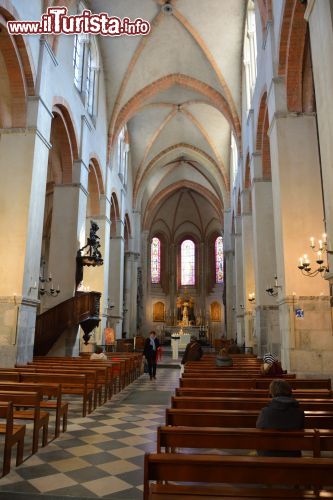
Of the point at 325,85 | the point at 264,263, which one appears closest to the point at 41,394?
the point at 325,85

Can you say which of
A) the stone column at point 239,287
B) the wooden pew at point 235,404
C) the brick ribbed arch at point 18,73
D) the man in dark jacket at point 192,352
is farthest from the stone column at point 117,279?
the wooden pew at point 235,404

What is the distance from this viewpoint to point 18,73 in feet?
34.5

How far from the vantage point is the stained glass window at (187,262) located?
38312 mm

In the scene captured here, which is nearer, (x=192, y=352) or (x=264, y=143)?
(x=192, y=352)

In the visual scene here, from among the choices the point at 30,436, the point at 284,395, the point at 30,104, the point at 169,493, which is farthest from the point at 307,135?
the point at 169,493

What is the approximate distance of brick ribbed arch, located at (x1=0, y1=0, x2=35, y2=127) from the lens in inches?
399

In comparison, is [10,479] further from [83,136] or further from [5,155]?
[83,136]

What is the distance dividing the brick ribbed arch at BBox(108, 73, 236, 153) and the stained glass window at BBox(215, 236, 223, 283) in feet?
61.0

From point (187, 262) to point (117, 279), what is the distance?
1723 cm

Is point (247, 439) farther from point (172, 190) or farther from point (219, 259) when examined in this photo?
point (219, 259)

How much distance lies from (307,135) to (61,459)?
28.5ft

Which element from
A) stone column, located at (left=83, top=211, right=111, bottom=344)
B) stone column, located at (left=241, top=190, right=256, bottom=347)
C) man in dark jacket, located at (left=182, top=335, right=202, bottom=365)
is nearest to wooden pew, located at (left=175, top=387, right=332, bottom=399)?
man in dark jacket, located at (left=182, top=335, right=202, bottom=365)

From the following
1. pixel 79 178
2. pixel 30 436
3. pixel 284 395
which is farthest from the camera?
pixel 79 178

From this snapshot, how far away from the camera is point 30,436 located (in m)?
5.49
